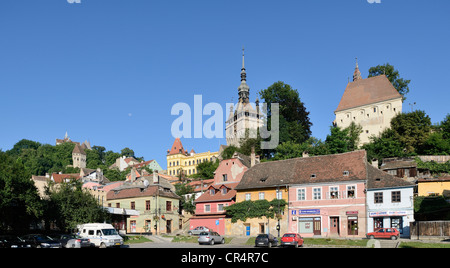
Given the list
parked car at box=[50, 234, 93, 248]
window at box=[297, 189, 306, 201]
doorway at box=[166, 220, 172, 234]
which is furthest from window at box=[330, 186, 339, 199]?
parked car at box=[50, 234, 93, 248]

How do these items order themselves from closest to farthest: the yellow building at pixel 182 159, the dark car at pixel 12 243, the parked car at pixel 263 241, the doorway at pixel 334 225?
the dark car at pixel 12 243 < the parked car at pixel 263 241 < the doorway at pixel 334 225 < the yellow building at pixel 182 159

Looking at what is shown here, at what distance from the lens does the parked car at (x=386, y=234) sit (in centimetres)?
4208

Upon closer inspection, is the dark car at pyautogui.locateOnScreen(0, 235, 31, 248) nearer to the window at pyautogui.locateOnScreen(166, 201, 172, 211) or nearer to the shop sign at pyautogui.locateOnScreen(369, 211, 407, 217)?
the window at pyautogui.locateOnScreen(166, 201, 172, 211)

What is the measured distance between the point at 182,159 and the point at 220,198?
118 metres

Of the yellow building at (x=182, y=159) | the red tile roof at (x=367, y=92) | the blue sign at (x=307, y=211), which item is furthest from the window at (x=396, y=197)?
the yellow building at (x=182, y=159)

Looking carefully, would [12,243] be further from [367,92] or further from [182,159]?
[182,159]

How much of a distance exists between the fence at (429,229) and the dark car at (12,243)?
35482 millimetres

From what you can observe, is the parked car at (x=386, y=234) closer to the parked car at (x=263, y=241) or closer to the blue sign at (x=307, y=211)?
the blue sign at (x=307, y=211)

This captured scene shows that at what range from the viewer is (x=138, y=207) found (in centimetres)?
6644

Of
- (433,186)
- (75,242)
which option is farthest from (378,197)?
(75,242)

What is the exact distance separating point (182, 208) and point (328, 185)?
29633mm

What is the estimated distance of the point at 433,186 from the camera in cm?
5519

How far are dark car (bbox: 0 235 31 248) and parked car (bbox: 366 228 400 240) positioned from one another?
108 feet
